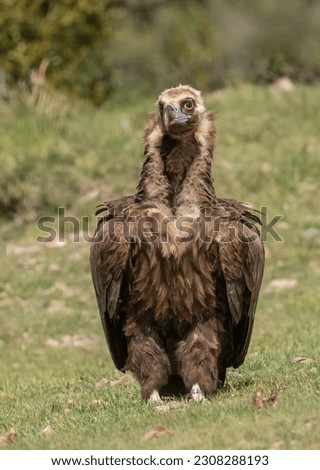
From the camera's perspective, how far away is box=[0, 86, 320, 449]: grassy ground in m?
6.25

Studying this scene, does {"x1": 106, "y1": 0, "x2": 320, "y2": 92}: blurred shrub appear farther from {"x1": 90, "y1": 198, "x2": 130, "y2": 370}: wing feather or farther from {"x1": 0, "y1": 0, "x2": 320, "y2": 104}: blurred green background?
{"x1": 90, "y1": 198, "x2": 130, "y2": 370}: wing feather

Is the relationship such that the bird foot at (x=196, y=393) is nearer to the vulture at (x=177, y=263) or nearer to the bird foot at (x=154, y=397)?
the vulture at (x=177, y=263)

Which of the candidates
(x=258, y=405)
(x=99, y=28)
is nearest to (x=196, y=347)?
(x=258, y=405)

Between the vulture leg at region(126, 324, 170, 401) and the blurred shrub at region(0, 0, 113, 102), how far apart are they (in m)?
13.5

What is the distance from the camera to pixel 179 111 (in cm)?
754

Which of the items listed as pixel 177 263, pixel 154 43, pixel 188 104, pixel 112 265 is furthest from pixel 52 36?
pixel 177 263

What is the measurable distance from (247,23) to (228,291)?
85.0 feet

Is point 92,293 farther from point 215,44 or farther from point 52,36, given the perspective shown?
point 215,44

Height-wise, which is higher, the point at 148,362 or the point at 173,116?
the point at 173,116

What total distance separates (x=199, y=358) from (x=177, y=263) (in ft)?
2.23

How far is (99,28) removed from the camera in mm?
21391

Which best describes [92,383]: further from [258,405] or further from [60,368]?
[258,405]

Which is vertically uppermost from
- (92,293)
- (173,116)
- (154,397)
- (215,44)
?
(215,44)
